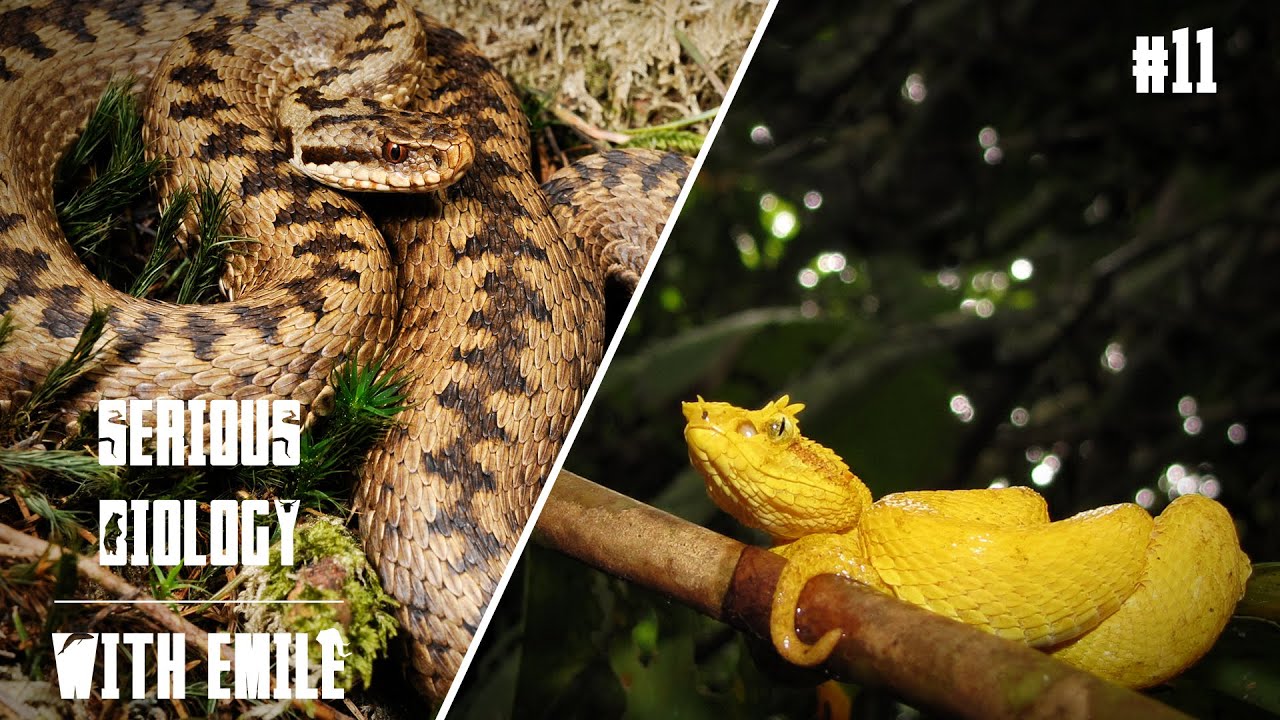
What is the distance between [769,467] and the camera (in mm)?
784

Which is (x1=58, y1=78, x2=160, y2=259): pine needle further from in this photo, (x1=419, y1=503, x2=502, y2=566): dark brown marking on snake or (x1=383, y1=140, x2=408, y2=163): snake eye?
(x1=419, y1=503, x2=502, y2=566): dark brown marking on snake

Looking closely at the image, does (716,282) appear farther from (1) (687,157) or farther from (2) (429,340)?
(2) (429,340)

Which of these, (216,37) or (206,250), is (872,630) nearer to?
(206,250)

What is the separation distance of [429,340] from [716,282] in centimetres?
44

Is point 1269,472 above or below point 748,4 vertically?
below

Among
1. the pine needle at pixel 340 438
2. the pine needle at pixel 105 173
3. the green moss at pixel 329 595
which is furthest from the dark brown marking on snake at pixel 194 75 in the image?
the green moss at pixel 329 595

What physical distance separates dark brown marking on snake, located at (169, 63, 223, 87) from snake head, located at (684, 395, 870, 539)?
116 centimetres

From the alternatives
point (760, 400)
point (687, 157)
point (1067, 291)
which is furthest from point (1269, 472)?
point (687, 157)

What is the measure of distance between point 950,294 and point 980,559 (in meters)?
0.60

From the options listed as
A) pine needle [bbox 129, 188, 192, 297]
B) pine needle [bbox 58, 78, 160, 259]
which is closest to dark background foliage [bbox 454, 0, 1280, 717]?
pine needle [bbox 129, 188, 192, 297]

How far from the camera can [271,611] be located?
42.5 inches

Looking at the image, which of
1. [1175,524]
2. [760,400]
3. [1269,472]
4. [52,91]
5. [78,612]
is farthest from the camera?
[52,91]

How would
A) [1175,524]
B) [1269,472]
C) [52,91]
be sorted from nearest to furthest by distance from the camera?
[1175,524] → [1269,472] → [52,91]

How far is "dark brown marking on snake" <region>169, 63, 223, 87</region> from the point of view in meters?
1.46
